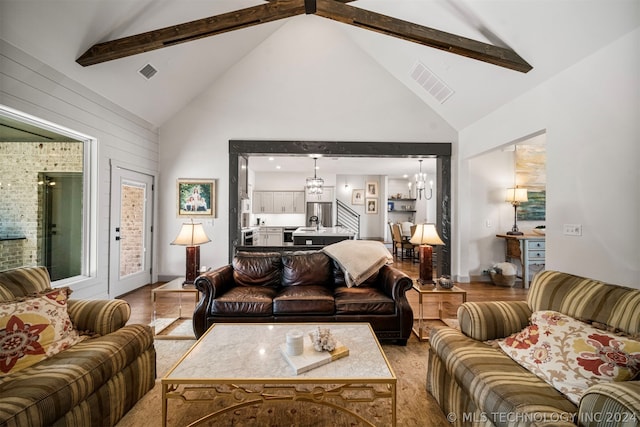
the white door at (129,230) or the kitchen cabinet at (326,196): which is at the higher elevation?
the kitchen cabinet at (326,196)

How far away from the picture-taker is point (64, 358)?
1585mm

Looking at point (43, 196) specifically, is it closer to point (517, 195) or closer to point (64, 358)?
point (64, 358)

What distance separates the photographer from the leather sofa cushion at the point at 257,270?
328cm

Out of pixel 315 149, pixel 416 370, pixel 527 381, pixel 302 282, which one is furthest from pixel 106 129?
pixel 527 381

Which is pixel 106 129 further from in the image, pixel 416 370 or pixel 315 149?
pixel 416 370

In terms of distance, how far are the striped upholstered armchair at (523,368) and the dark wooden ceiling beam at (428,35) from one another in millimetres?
2471

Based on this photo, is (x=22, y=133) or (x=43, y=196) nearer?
(x=22, y=133)

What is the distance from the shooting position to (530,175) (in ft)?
17.8

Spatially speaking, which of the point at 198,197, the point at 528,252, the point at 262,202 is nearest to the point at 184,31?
the point at 198,197

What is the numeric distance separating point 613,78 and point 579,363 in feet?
8.30

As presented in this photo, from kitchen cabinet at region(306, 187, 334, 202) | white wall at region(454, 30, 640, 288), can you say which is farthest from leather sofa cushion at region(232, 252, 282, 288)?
kitchen cabinet at region(306, 187, 334, 202)

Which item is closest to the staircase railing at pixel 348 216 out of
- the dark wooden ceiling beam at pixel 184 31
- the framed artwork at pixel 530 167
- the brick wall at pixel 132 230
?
the framed artwork at pixel 530 167

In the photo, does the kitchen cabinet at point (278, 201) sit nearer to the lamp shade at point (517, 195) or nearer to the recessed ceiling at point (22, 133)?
the lamp shade at point (517, 195)

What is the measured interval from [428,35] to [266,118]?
2917 millimetres
